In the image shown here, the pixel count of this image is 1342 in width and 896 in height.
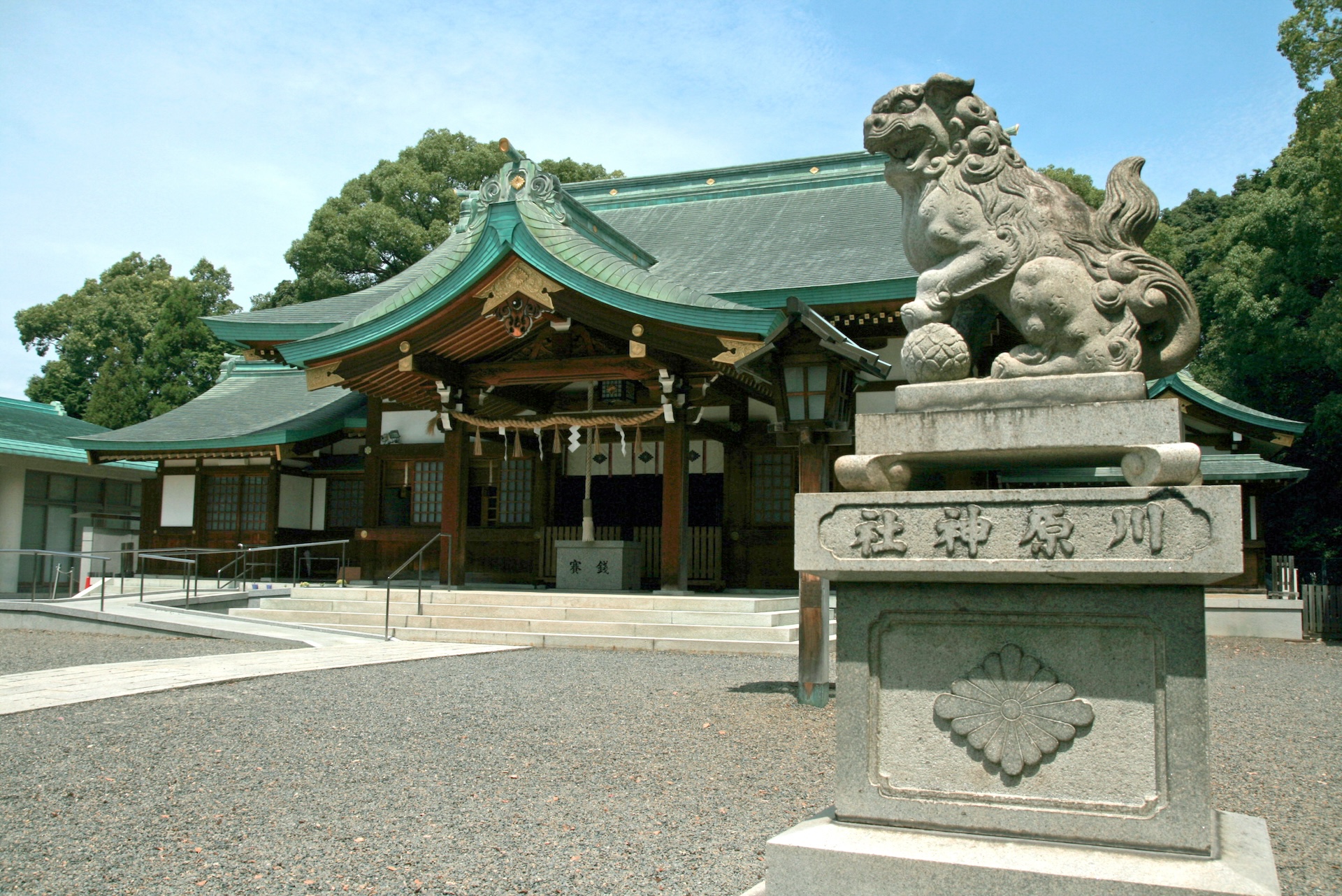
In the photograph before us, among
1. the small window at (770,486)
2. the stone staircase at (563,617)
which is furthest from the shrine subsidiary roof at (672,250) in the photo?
the stone staircase at (563,617)

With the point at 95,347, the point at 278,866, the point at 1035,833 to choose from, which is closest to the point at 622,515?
the point at 278,866

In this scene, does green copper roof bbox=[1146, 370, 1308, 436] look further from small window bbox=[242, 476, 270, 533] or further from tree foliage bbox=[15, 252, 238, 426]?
tree foliage bbox=[15, 252, 238, 426]

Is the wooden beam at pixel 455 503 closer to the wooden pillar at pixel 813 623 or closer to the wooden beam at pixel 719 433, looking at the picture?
the wooden beam at pixel 719 433

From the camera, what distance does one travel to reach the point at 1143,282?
3129mm

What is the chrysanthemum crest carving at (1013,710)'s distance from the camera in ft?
9.21

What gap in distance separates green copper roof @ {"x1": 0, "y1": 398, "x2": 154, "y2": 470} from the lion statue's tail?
19.5 m

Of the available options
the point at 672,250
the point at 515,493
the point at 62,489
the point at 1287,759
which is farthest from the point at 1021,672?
the point at 62,489

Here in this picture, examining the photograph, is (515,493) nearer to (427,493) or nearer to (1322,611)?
(427,493)

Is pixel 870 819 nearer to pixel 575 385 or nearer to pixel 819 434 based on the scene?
pixel 819 434

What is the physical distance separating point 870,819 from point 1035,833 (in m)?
0.46

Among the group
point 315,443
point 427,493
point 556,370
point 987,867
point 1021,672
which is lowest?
point 987,867

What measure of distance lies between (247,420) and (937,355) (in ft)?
58.7

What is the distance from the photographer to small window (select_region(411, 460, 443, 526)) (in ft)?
53.4

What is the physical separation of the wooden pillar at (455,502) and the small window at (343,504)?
5.35m
